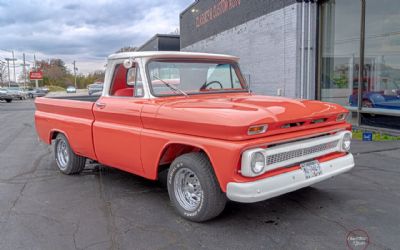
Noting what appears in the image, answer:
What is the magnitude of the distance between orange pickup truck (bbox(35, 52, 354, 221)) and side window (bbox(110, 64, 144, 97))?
1 cm

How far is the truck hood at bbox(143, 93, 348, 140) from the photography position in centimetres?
362

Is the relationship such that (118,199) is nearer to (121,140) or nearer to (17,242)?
(121,140)

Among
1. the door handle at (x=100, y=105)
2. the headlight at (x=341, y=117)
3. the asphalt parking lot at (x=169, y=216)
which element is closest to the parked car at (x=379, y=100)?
the asphalt parking lot at (x=169, y=216)

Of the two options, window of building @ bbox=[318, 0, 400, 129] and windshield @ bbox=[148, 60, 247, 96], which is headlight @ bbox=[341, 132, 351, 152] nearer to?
windshield @ bbox=[148, 60, 247, 96]

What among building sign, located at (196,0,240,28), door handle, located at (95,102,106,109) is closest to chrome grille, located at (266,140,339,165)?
door handle, located at (95,102,106,109)

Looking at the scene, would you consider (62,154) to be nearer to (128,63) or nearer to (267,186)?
(128,63)

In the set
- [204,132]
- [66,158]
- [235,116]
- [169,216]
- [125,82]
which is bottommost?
[169,216]

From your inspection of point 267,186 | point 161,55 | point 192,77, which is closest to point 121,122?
point 161,55

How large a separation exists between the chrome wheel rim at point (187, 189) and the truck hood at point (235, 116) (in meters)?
0.48

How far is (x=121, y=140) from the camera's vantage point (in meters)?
4.89

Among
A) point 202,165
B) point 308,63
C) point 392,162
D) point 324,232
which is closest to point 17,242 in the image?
point 202,165

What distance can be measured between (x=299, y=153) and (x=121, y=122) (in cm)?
223

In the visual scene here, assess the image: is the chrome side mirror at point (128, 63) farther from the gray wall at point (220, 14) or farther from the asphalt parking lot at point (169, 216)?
the gray wall at point (220, 14)

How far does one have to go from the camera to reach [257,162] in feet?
11.9
